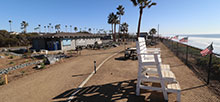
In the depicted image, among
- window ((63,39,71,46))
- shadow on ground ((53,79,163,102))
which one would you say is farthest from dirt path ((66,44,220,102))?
window ((63,39,71,46))

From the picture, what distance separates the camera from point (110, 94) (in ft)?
14.0

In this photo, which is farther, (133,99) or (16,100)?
(16,100)

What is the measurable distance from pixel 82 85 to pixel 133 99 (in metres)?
2.51

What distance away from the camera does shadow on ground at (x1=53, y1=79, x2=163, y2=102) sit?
3869mm

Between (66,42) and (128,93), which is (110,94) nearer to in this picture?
(128,93)

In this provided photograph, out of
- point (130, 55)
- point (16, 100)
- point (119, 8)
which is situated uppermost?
Answer: point (119, 8)

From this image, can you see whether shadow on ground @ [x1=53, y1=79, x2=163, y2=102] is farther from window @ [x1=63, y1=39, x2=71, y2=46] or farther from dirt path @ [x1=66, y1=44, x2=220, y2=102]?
window @ [x1=63, y1=39, x2=71, y2=46]

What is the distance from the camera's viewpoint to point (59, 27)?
121 meters

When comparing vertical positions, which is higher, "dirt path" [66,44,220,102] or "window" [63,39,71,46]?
"window" [63,39,71,46]

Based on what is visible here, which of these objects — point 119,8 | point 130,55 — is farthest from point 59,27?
point 130,55

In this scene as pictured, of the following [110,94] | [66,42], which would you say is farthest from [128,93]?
[66,42]

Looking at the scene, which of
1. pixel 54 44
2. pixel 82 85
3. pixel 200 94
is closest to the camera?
pixel 200 94

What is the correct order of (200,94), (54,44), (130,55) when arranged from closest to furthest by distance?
(200,94) → (130,55) → (54,44)

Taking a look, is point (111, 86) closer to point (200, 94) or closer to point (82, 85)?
point (82, 85)
